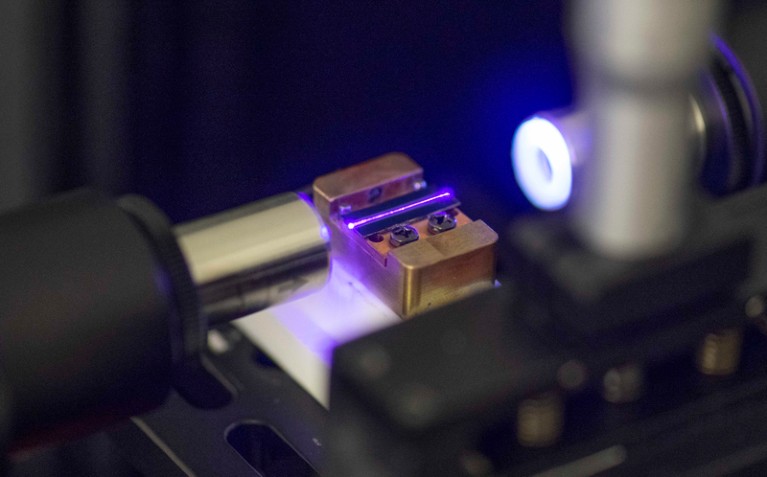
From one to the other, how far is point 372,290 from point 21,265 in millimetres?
240

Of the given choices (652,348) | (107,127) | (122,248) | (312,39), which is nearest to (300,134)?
(312,39)

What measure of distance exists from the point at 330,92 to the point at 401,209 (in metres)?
0.27

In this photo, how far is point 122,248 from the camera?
63cm

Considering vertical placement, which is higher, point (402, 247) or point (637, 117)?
point (637, 117)

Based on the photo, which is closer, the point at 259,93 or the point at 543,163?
the point at 543,163

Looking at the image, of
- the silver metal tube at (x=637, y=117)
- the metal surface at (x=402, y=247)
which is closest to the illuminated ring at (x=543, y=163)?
the metal surface at (x=402, y=247)

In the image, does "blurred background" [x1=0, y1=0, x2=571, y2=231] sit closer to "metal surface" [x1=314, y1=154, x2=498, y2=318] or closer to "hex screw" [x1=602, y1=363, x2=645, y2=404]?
"metal surface" [x1=314, y1=154, x2=498, y2=318]

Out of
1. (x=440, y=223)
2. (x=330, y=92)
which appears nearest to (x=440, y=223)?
(x=440, y=223)

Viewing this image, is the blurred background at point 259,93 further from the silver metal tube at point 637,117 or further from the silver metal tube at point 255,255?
the silver metal tube at point 637,117

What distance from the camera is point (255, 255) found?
0.70 metres

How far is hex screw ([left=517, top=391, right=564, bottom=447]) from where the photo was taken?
1.87ft

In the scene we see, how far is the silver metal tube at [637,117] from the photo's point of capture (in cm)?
42

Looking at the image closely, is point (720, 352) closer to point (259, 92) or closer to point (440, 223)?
point (440, 223)

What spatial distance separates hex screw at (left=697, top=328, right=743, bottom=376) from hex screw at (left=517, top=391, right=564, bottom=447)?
0.09 metres
